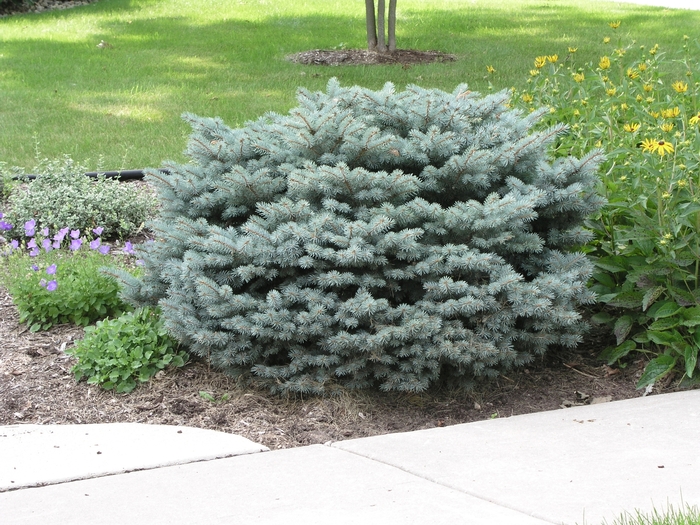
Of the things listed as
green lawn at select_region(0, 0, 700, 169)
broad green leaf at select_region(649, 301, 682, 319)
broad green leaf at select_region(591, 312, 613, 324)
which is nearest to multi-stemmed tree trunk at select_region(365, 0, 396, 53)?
green lawn at select_region(0, 0, 700, 169)

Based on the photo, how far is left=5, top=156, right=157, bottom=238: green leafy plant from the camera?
5574 mm

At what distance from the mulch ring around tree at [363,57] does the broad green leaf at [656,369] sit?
7311mm

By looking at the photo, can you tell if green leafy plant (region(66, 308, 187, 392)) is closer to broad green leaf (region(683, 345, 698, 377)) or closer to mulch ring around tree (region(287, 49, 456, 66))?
broad green leaf (region(683, 345, 698, 377))

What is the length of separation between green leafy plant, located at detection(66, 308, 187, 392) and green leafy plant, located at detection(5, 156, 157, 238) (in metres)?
1.66

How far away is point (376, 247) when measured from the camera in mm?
3586

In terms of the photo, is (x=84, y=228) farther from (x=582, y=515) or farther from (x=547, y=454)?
(x=582, y=515)

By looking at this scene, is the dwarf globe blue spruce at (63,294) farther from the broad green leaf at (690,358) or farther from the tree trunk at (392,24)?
the tree trunk at (392,24)

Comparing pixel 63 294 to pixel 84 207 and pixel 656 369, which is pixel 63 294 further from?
pixel 656 369

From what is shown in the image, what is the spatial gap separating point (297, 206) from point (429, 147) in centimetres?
67

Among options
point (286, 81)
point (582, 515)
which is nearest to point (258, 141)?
point (582, 515)

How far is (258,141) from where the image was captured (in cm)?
417

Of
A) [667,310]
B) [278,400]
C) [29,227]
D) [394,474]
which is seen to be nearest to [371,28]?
[29,227]

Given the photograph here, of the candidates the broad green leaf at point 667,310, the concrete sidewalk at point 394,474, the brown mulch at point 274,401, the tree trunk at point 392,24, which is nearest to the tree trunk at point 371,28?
the tree trunk at point 392,24

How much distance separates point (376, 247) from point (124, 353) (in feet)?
4.28
